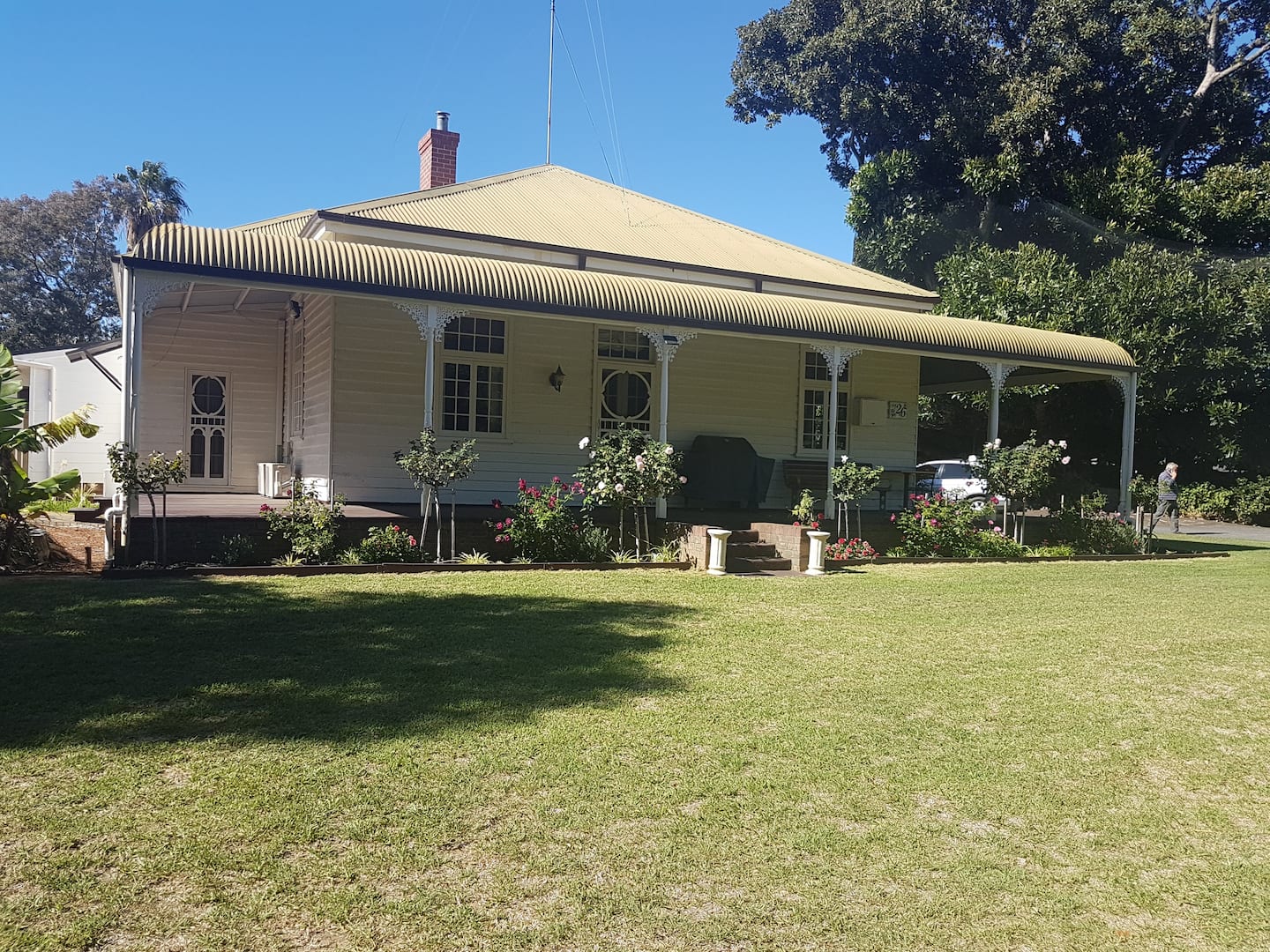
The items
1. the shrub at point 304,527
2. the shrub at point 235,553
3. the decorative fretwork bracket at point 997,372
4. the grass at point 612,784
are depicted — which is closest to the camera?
the grass at point 612,784

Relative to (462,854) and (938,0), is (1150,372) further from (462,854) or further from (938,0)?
(462,854)

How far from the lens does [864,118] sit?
32.8m

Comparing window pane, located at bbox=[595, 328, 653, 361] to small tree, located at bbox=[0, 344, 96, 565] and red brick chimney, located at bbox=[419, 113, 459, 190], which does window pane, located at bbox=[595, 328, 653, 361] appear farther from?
red brick chimney, located at bbox=[419, 113, 459, 190]

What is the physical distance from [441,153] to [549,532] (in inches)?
474

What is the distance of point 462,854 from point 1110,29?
3342 cm

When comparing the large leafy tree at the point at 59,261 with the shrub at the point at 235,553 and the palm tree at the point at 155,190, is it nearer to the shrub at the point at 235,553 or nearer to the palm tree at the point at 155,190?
the palm tree at the point at 155,190

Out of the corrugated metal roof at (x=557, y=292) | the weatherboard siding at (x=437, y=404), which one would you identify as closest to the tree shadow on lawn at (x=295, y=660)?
the corrugated metal roof at (x=557, y=292)

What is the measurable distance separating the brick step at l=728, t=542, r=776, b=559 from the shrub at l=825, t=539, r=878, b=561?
0.85 m

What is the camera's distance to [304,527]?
1020 centimetres

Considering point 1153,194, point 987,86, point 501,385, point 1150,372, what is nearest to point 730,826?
point 501,385

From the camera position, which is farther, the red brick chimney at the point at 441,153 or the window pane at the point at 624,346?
the red brick chimney at the point at 441,153

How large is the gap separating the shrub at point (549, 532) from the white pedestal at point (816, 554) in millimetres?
2490

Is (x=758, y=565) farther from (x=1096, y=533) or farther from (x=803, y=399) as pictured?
(x=1096, y=533)

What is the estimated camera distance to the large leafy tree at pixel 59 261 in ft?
156
